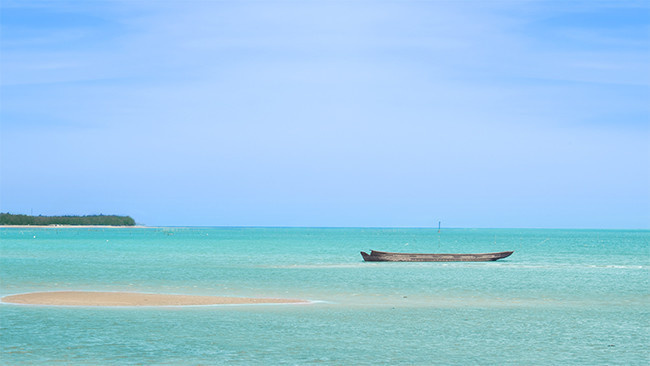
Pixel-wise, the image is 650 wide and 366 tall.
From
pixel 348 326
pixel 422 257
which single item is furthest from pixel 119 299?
pixel 422 257

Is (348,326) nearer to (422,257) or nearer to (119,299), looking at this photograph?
(119,299)

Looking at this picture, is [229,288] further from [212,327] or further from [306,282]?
[212,327]

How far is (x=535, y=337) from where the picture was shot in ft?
88.3

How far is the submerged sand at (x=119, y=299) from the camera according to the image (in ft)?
120

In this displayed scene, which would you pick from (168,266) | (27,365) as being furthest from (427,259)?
(27,365)

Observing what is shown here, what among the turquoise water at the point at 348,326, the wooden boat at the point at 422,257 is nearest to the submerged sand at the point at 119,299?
the turquoise water at the point at 348,326

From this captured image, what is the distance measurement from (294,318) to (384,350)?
317 inches

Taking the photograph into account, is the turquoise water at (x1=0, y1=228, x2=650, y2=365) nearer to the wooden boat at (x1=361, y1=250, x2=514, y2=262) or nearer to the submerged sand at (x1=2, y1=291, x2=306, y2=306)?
the submerged sand at (x1=2, y1=291, x2=306, y2=306)

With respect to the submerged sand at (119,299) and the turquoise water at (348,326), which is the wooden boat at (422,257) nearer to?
the turquoise water at (348,326)

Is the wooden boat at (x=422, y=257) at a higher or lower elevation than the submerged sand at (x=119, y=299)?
higher

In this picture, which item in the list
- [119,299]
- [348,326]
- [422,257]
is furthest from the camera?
[422,257]

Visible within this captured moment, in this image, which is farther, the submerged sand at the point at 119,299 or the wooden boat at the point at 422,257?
the wooden boat at the point at 422,257

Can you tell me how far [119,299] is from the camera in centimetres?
3866

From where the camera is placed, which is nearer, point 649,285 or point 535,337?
point 535,337
